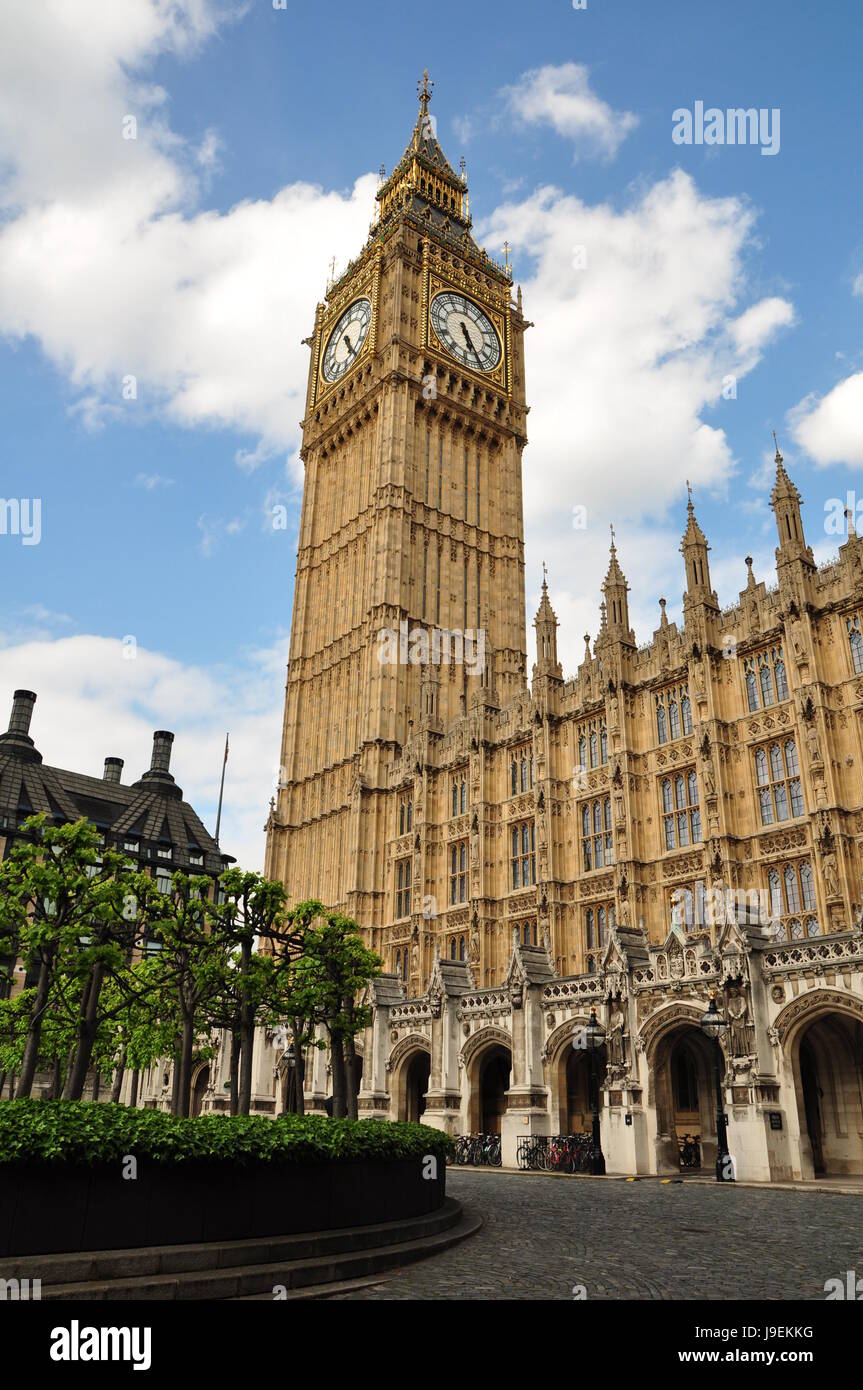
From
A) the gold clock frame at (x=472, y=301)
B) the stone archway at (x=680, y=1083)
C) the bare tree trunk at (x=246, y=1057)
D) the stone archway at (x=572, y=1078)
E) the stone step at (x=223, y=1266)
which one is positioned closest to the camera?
the stone step at (x=223, y=1266)

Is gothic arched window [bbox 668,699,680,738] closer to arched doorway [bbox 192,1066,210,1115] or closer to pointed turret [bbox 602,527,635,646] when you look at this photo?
pointed turret [bbox 602,527,635,646]

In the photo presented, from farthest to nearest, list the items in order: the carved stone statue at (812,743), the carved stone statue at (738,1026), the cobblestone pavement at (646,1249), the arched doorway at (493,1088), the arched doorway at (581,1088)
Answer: the arched doorway at (493,1088) → the carved stone statue at (812,743) → the arched doorway at (581,1088) → the carved stone statue at (738,1026) → the cobblestone pavement at (646,1249)

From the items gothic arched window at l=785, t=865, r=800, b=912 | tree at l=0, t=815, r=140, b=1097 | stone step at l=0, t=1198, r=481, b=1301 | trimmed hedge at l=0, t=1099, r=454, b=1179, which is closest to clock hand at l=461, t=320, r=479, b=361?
gothic arched window at l=785, t=865, r=800, b=912

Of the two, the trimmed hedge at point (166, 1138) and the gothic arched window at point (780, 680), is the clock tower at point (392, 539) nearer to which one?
the gothic arched window at point (780, 680)

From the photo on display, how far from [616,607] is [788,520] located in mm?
9404

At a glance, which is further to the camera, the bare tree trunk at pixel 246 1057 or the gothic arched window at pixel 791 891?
the gothic arched window at pixel 791 891

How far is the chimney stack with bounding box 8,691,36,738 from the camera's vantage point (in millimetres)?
95625

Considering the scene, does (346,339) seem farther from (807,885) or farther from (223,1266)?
(223,1266)

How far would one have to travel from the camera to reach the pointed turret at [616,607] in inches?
1748

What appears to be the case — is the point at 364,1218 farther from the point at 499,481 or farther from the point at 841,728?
the point at 499,481

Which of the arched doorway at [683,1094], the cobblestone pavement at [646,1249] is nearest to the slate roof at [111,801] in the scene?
the arched doorway at [683,1094]

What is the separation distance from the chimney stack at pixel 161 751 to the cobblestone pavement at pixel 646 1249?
91090 mm
